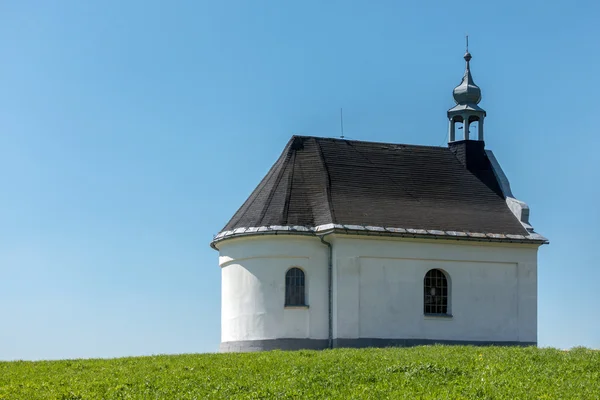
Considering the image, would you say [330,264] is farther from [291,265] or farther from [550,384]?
[550,384]

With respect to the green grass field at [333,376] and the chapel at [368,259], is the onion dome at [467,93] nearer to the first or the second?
the chapel at [368,259]

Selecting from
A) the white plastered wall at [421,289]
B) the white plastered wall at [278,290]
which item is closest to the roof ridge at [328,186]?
the white plastered wall at [421,289]

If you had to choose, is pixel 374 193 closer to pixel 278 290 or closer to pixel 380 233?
pixel 380 233

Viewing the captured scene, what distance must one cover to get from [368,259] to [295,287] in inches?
101

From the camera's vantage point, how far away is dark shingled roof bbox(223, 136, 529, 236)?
3027 centimetres

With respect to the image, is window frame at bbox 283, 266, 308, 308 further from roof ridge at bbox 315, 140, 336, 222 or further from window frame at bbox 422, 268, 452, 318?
window frame at bbox 422, 268, 452, 318

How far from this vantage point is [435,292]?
30.6m

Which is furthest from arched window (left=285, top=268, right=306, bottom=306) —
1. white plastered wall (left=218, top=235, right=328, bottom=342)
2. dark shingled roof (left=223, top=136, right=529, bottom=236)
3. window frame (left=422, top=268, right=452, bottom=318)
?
window frame (left=422, top=268, right=452, bottom=318)

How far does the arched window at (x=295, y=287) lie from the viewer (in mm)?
29578

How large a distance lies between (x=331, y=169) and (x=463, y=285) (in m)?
6.12

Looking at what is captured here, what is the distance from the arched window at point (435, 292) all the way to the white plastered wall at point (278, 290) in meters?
3.62

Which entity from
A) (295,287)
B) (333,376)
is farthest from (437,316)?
(333,376)

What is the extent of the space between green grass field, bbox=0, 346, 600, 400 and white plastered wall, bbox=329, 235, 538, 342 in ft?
16.9

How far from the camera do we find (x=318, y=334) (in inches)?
1152
